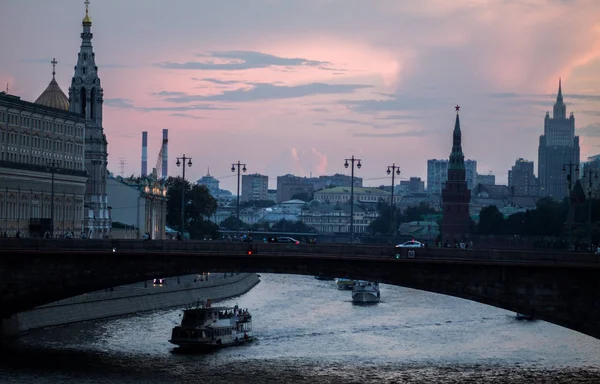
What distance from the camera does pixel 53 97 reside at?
170m

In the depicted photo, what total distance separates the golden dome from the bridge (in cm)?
7426

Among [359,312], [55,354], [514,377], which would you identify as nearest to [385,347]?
[514,377]

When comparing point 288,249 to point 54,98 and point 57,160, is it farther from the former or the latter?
point 54,98

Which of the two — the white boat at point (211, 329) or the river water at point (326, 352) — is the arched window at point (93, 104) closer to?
the river water at point (326, 352)

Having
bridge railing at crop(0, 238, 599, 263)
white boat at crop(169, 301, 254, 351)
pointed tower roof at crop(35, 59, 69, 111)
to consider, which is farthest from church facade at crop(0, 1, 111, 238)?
bridge railing at crop(0, 238, 599, 263)

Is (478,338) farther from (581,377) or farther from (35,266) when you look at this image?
(35,266)

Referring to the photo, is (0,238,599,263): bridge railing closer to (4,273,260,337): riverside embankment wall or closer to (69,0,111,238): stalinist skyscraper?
(4,273,260,337): riverside embankment wall

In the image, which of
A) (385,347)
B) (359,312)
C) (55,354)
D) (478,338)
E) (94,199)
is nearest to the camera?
(55,354)

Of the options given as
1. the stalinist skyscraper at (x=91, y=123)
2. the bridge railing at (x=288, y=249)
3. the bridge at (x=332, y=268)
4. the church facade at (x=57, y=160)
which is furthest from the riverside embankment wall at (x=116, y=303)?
the stalinist skyscraper at (x=91, y=123)

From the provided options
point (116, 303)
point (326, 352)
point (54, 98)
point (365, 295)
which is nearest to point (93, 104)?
point (54, 98)

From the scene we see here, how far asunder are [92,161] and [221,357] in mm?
83010

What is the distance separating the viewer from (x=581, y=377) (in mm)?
86062

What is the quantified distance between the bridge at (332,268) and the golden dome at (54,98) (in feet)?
244

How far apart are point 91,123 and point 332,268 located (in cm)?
8817
